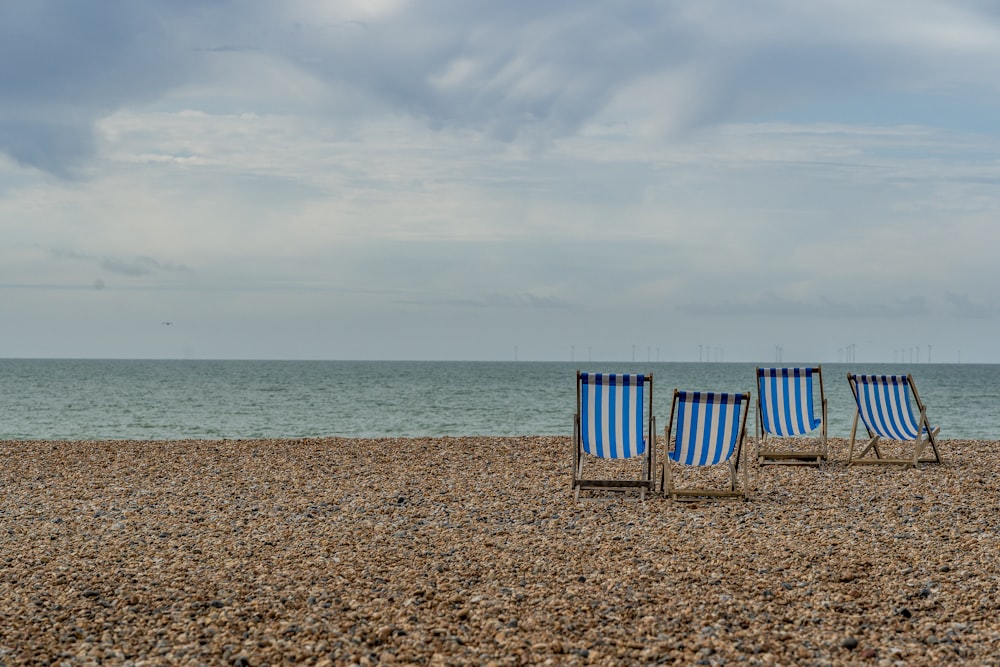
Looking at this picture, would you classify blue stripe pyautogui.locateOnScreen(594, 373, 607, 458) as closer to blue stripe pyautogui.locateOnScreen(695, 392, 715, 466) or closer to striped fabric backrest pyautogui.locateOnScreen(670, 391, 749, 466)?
striped fabric backrest pyautogui.locateOnScreen(670, 391, 749, 466)

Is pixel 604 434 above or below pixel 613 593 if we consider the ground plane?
above

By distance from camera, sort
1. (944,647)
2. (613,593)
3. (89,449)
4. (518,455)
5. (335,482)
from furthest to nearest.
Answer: (89,449) < (518,455) < (335,482) < (613,593) < (944,647)

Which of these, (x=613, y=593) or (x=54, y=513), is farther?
(x=54, y=513)

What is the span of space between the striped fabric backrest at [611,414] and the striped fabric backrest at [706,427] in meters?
0.34

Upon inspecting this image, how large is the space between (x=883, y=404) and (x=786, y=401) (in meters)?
1.05

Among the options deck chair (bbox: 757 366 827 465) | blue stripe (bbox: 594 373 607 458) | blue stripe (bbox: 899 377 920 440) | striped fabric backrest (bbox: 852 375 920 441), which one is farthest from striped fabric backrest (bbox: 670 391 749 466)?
blue stripe (bbox: 899 377 920 440)

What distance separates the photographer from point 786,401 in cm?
885

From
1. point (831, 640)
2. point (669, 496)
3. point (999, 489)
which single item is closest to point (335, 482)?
point (669, 496)

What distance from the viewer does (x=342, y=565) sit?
15.7ft

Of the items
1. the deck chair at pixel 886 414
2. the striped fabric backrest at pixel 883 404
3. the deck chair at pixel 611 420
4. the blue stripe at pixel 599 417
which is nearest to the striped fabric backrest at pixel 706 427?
the deck chair at pixel 611 420

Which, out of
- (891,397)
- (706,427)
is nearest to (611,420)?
(706,427)

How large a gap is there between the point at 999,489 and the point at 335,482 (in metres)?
→ 5.73

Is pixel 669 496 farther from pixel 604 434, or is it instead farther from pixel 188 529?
pixel 188 529

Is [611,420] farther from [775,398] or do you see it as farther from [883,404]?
[883,404]
